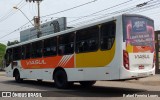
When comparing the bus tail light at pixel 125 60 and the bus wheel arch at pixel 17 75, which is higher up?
the bus tail light at pixel 125 60

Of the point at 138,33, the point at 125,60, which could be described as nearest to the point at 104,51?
the point at 125,60

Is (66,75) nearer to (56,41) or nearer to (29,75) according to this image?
(56,41)

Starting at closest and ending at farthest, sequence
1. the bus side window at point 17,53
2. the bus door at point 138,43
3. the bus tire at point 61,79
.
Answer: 1. the bus door at point 138,43
2. the bus tire at point 61,79
3. the bus side window at point 17,53

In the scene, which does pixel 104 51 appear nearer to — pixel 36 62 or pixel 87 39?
pixel 87 39

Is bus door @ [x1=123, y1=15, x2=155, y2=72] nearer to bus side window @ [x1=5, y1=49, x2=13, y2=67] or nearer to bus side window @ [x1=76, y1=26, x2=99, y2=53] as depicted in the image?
bus side window @ [x1=76, y1=26, x2=99, y2=53]

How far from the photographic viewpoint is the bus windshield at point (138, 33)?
44.0 feet

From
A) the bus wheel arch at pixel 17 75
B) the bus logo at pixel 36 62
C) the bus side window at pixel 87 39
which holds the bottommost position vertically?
the bus wheel arch at pixel 17 75

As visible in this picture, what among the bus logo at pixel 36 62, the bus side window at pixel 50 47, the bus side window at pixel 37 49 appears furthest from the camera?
the bus side window at pixel 37 49

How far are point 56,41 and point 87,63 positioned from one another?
11.3 feet

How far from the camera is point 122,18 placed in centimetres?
1329

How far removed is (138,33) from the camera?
540 inches

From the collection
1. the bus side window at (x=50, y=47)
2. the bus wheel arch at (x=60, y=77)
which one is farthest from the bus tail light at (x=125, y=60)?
the bus side window at (x=50, y=47)

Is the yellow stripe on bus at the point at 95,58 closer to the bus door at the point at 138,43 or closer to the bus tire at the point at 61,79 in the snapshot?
the bus door at the point at 138,43

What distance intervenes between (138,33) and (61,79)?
548 centimetres
